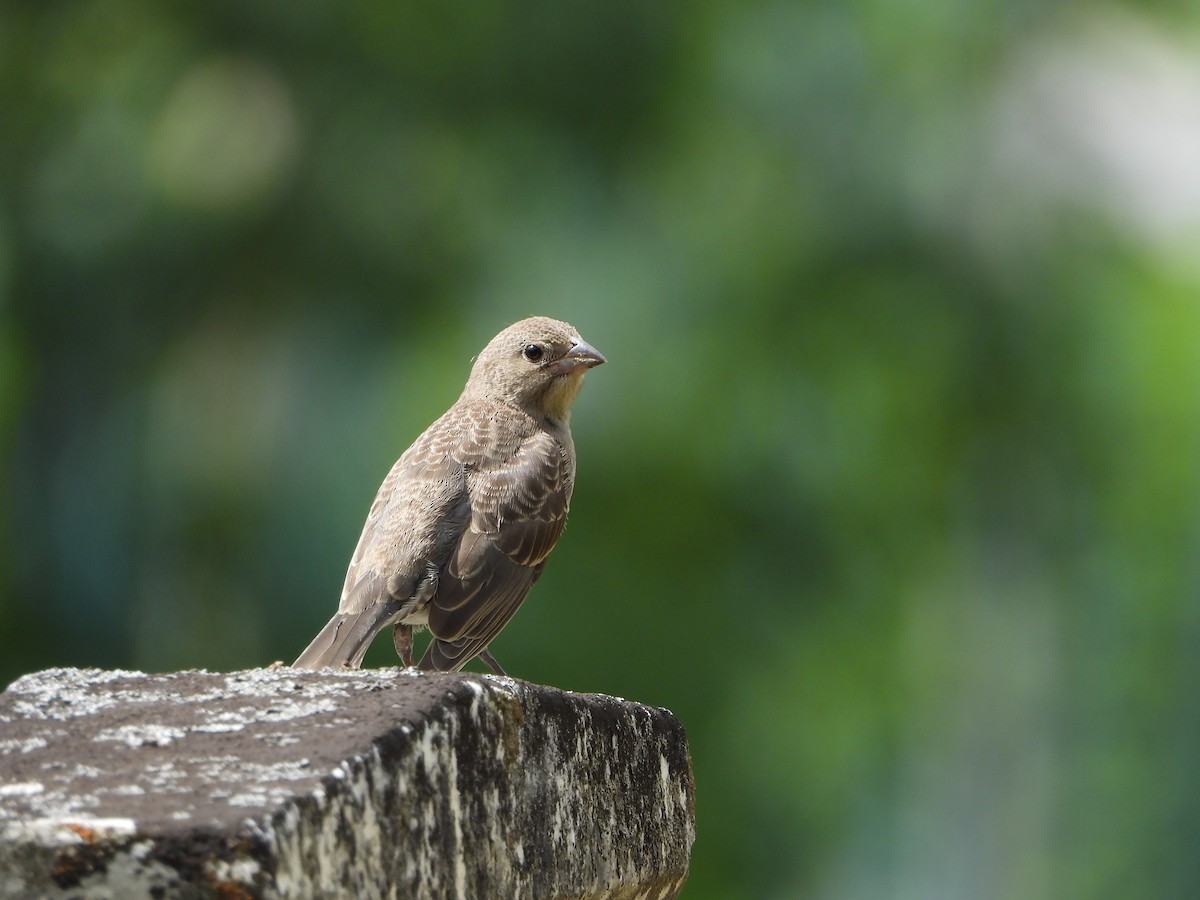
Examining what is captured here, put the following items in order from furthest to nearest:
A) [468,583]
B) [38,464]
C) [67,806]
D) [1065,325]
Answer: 1. [38,464]
2. [1065,325]
3. [468,583]
4. [67,806]

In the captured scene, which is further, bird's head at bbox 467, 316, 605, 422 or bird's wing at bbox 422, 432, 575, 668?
bird's head at bbox 467, 316, 605, 422

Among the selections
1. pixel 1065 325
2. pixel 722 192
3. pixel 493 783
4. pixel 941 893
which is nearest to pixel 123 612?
pixel 722 192

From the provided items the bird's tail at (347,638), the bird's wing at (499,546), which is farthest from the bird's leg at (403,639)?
the bird's tail at (347,638)

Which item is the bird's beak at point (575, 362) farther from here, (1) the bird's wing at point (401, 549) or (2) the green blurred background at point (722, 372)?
(2) the green blurred background at point (722, 372)

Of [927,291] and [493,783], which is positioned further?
[927,291]

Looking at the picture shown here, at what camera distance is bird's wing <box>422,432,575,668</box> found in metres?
4.05

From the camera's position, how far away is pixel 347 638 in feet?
12.2

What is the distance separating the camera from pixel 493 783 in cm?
176

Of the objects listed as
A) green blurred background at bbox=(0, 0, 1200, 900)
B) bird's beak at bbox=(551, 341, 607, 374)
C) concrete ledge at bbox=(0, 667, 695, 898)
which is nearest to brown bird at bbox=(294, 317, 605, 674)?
bird's beak at bbox=(551, 341, 607, 374)

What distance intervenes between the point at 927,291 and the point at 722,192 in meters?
1.57

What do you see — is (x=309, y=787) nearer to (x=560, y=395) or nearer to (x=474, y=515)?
(x=474, y=515)

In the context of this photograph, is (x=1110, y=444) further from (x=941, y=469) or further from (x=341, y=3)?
(x=341, y=3)

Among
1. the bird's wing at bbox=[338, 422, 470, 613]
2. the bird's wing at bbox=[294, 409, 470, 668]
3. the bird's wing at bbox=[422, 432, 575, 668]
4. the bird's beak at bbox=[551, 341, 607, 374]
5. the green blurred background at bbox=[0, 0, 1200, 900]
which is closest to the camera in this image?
the bird's wing at bbox=[294, 409, 470, 668]

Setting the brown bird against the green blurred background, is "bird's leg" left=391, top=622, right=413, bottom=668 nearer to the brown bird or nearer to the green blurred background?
the brown bird
